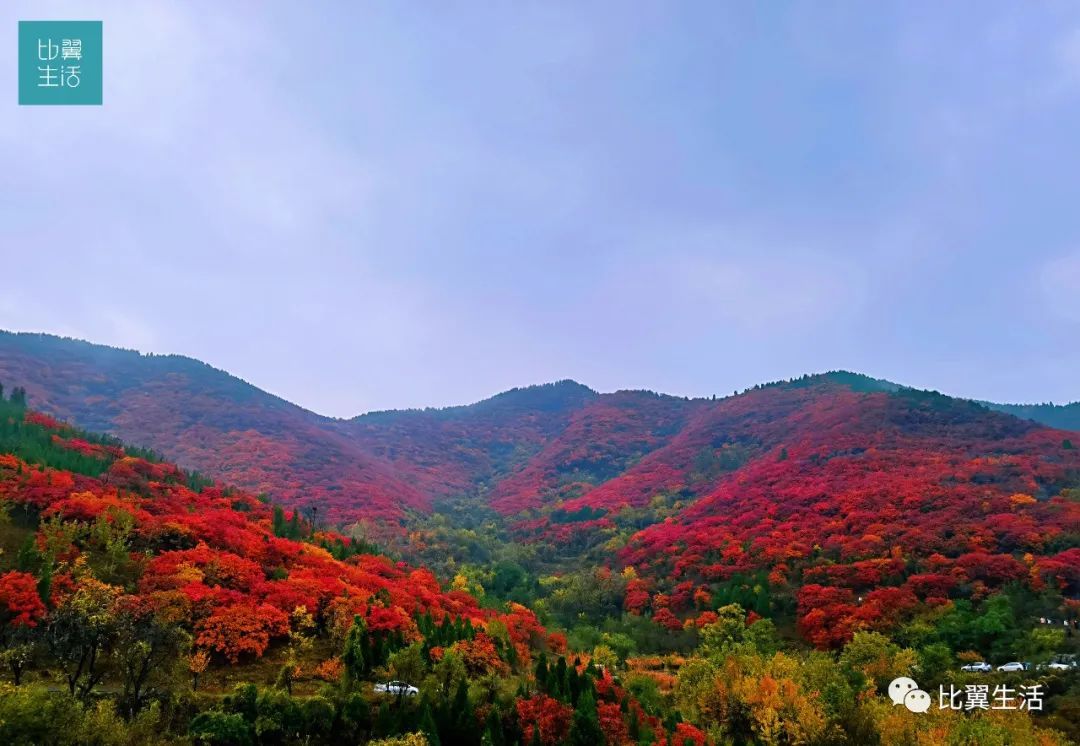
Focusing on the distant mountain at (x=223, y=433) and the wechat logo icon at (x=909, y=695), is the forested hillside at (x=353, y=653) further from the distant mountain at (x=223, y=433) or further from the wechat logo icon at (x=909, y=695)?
the distant mountain at (x=223, y=433)

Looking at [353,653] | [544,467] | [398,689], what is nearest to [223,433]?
[544,467]

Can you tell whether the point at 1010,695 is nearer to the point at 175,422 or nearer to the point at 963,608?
the point at 963,608

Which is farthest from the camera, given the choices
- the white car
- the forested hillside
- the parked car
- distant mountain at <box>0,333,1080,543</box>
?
distant mountain at <box>0,333,1080,543</box>

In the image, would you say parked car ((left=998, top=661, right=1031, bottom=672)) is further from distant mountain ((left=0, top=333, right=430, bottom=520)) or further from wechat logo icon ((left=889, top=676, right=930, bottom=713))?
distant mountain ((left=0, top=333, right=430, bottom=520))

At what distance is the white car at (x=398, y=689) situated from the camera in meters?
37.6

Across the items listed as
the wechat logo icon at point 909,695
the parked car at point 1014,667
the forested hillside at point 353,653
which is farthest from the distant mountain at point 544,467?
the wechat logo icon at point 909,695

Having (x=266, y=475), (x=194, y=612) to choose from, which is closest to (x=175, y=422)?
(x=266, y=475)

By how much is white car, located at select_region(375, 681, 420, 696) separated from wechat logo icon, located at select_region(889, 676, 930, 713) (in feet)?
103

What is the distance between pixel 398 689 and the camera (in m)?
38.7

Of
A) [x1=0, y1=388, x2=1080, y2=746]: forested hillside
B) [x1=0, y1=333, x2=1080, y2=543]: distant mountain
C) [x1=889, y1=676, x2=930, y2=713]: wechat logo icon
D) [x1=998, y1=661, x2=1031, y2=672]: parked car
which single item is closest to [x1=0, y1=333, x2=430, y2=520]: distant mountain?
[x1=0, y1=333, x2=1080, y2=543]: distant mountain

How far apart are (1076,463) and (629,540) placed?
6743 centimetres

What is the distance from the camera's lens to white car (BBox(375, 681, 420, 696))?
37603 mm

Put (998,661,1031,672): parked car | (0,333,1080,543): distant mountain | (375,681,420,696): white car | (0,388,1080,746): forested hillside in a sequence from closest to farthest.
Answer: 1. (0,388,1080,746): forested hillside
2. (375,681,420,696): white car
3. (998,661,1031,672): parked car
4. (0,333,1080,543): distant mountain

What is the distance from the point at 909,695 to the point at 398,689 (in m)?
34.6
